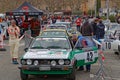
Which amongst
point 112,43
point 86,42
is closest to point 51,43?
point 86,42

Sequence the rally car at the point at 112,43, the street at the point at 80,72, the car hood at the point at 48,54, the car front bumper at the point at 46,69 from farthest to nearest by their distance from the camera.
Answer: the rally car at the point at 112,43, the street at the point at 80,72, the car hood at the point at 48,54, the car front bumper at the point at 46,69

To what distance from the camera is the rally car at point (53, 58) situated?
10.6 metres

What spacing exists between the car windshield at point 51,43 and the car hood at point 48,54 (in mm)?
458

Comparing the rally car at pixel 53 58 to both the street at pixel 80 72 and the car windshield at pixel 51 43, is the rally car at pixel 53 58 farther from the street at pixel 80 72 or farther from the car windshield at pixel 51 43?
the street at pixel 80 72

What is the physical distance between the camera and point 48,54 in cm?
1102

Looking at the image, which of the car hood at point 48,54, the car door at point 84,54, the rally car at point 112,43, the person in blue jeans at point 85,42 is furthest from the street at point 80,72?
the person in blue jeans at point 85,42

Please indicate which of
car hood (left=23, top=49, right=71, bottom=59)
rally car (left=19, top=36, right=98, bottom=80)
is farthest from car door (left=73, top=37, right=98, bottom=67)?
car hood (left=23, top=49, right=71, bottom=59)

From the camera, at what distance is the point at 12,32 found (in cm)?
1448

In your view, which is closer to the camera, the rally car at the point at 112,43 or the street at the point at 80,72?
the street at the point at 80,72

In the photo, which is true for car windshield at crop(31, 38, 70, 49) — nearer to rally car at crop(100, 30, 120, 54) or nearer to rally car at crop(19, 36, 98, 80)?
rally car at crop(19, 36, 98, 80)

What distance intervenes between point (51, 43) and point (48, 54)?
1.19m

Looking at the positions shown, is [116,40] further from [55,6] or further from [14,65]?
[55,6]

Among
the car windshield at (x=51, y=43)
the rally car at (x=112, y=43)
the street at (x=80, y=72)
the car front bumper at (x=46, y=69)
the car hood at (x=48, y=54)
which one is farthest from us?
the rally car at (x=112, y=43)

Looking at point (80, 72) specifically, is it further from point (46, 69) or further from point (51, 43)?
point (46, 69)
